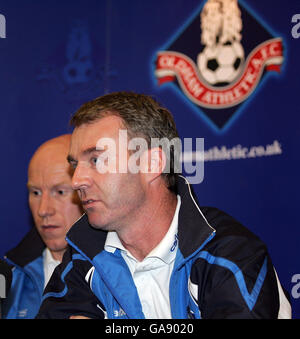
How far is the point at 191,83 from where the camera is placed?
2.13 metres

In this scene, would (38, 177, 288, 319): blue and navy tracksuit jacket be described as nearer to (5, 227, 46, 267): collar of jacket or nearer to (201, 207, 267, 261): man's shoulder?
(201, 207, 267, 261): man's shoulder

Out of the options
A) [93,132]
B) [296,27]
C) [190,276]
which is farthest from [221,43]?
[190,276]

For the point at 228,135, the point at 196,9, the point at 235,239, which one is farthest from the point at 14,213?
the point at 235,239

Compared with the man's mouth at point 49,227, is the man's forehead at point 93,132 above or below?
above

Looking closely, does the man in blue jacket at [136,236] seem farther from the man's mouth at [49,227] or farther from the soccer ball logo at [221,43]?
the soccer ball logo at [221,43]

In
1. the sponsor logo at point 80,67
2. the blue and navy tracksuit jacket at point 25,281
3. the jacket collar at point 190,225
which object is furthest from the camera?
the sponsor logo at point 80,67

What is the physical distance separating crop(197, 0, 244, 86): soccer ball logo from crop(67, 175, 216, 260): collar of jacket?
2.41 feet

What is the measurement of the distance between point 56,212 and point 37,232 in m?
0.17

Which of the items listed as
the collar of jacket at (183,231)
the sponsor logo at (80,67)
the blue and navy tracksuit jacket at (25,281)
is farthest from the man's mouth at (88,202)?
the sponsor logo at (80,67)

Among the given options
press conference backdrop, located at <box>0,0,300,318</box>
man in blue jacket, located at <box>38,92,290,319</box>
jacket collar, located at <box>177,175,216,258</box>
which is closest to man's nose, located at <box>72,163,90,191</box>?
man in blue jacket, located at <box>38,92,290,319</box>

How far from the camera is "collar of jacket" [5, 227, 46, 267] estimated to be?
1.77 metres

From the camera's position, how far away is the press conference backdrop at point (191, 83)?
1828 millimetres

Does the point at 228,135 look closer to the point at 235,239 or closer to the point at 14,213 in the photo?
the point at 235,239
